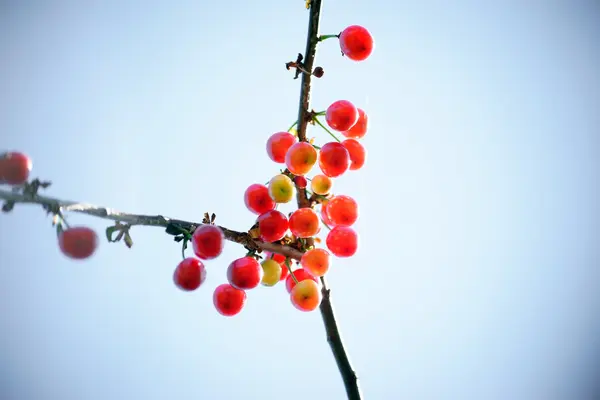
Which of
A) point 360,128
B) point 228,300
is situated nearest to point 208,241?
point 228,300

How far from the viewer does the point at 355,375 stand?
2326 mm

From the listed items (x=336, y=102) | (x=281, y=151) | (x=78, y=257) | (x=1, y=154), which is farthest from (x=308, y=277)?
(x=1, y=154)

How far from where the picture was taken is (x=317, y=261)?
8.12 feet

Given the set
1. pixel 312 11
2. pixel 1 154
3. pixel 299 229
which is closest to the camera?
pixel 1 154

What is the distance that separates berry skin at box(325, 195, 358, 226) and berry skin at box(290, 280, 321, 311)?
0.45 m

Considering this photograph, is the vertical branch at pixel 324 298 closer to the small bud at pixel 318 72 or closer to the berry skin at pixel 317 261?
the small bud at pixel 318 72

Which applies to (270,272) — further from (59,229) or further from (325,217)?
(59,229)

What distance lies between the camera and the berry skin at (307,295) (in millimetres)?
2449

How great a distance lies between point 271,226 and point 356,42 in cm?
130

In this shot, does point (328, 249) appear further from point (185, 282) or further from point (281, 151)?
point (185, 282)

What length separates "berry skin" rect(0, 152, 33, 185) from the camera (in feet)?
5.65

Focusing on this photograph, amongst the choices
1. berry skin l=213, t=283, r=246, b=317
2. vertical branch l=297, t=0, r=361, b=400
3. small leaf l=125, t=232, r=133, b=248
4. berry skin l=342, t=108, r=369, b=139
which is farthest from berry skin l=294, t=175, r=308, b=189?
small leaf l=125, t=232, r=133, b=248

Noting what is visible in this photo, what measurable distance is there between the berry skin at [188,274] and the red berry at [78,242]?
1.65ft

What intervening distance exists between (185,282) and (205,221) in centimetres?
35
